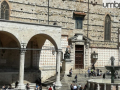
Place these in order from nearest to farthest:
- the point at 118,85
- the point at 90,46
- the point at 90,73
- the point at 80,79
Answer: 1. the point at 118,85
2. the point at 80,79
3. the point at 90,73
4. the point at 90,46

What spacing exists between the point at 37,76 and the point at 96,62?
985cm

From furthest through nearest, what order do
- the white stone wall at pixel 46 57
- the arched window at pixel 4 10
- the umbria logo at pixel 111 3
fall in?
the umbria logo at pixel 111 3 → the white stone wall at pixel 46 57 → the arched window at pixel 4 10

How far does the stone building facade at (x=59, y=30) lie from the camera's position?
27.9 meters

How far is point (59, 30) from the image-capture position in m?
28.4

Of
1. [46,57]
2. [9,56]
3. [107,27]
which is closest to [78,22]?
[107,27]

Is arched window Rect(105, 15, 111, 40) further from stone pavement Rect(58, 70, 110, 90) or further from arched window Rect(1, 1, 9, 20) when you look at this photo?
arched window Rect(1, 1, 9, 20)

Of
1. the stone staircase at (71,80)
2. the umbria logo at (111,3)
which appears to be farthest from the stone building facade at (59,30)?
the stone staircase at (71,80)

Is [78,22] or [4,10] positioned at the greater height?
[4,10]

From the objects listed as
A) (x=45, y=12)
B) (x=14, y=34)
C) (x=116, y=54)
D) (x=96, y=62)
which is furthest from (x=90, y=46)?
(x=14, y=34)

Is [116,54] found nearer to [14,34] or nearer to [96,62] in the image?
[96,62]

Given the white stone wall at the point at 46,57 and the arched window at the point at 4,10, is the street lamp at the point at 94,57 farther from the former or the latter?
the arched window at the point at 4,10

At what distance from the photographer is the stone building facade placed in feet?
91.4

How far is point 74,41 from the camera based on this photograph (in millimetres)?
34656

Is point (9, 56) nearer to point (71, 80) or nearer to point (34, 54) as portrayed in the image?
point (34, 54)
